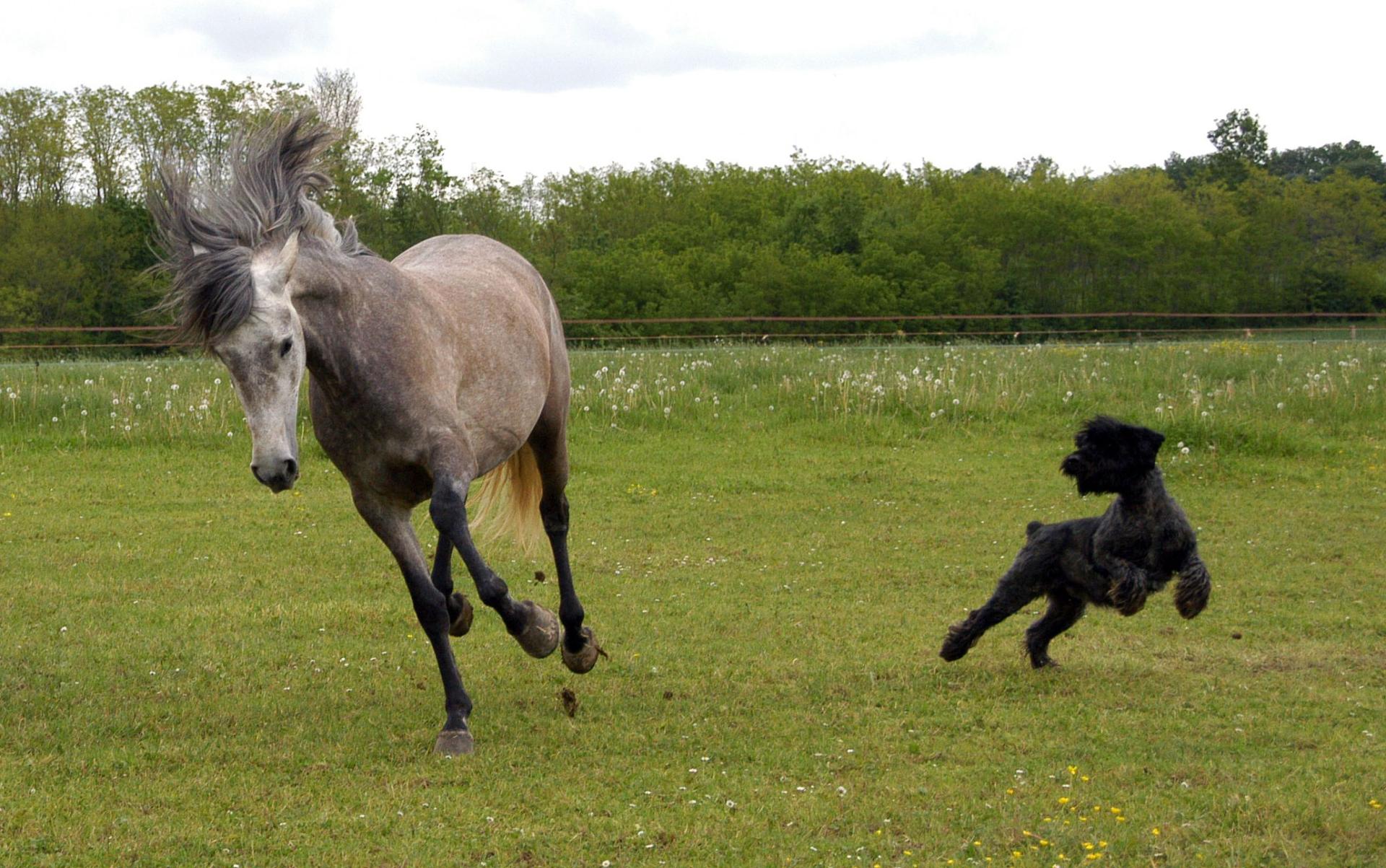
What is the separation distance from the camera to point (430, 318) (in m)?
5.99

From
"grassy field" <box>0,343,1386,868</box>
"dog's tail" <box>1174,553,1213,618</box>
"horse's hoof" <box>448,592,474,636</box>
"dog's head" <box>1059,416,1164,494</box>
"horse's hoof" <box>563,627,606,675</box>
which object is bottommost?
"grassy field" <box>0,343,1386,868</box>

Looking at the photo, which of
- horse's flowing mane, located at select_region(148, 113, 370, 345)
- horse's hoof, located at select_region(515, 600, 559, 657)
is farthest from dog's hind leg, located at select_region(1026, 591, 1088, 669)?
horse's flowing mane, located at select_region(148, 113, 370, 345)

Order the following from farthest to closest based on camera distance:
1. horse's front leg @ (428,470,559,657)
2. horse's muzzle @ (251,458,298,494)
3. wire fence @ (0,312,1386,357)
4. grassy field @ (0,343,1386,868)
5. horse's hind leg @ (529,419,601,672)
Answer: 1. wire fence @ (0,312,1386,357)
2. horse's hind leg @ (529,419,601,672)
3. horse's front leg @ (428,470,559,657)
4. horse's muzzle @ (251,458,298,494)
5. grassy field @ (0,343,1386,868)

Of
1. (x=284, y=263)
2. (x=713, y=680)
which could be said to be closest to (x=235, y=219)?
(x=284, y=263)

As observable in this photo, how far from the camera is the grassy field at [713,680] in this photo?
4.66 m

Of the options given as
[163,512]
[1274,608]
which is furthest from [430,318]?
[163,512]

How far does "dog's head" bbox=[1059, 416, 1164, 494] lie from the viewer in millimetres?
6582

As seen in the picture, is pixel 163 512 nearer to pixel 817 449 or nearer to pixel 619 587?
pixel 619 587

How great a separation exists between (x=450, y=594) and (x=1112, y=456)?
3.51 meters

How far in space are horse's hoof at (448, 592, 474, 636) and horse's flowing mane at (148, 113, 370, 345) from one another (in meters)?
1.82

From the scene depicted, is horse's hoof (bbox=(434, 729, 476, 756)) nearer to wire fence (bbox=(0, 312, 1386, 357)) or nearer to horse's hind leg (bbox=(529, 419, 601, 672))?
horse's hind leg (bbox=(529, 419, 601, 672))

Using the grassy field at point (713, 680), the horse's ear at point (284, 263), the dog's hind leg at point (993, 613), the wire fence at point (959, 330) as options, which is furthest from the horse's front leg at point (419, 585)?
the wire fence at point (959, 330)

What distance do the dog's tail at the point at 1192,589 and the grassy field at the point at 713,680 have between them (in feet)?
1.40

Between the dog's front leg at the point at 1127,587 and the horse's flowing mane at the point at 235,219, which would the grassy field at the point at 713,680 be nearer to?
the dog's front leg at the point at 1127,587
